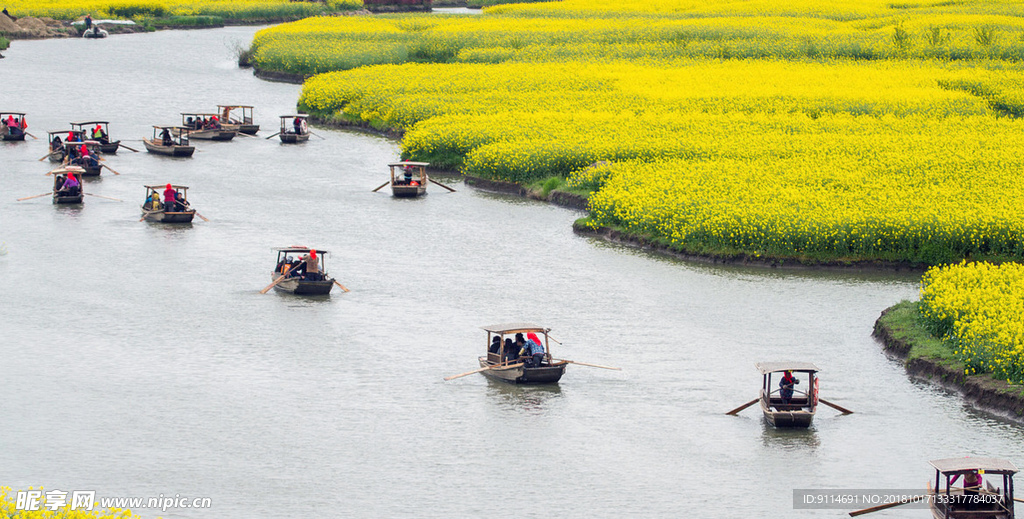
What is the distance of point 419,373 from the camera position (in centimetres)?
4194

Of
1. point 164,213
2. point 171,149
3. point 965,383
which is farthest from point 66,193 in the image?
point 965,383

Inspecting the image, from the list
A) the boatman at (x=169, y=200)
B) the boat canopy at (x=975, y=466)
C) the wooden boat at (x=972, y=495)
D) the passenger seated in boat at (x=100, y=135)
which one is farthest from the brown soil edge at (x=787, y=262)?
the passenger seated in boat at (x=100, y=135)

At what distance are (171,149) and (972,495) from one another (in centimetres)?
6438

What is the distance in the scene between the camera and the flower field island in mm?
58562

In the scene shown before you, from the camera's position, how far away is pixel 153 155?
86562 mm

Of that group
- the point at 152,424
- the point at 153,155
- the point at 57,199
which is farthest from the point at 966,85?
the point at 152,424

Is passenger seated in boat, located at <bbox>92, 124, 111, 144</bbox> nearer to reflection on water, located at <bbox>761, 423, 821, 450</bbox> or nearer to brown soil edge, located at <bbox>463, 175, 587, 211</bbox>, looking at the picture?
brown soil edge, located at <bbox>463, 175, 587, 211</bbox>

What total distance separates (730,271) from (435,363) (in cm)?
1761

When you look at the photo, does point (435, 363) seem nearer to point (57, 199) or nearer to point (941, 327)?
point (941, 327)

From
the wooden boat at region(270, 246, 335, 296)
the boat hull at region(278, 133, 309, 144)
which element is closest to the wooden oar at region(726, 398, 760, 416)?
the wooden boat at region(270, 246, 335, 296)

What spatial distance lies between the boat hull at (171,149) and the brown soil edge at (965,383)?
5202 centimetres

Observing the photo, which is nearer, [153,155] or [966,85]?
[153,155]

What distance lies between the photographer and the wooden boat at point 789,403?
37.0m

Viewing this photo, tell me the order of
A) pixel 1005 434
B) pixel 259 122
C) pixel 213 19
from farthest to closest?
pixel 213 19 → pixel 259 122 → pixel 1005 434
